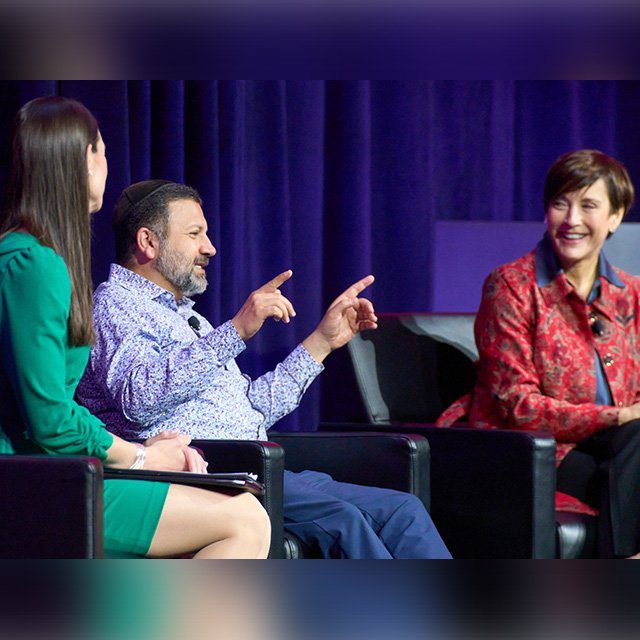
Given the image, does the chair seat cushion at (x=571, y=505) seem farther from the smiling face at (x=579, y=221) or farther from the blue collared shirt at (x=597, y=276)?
the smiling face at (x=579, y=221)

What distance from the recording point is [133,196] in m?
2.31

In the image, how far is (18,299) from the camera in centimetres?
132

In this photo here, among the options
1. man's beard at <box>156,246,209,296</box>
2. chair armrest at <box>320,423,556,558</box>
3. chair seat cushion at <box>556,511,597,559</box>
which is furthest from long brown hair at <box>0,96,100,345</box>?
chair seat cushion at <box>556,511,597,559</box>

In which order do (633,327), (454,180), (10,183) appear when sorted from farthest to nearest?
1. (454,180)
2. (633,327)
3. (10,183)

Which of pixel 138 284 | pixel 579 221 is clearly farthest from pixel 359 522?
pixel 579 221

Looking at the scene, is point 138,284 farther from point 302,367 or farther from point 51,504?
point 51,504

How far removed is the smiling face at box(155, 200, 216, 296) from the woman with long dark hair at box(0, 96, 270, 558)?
76 centimetres

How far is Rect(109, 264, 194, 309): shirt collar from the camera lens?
2156mm

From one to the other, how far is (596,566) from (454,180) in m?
3.36

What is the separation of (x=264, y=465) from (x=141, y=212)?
745 mm

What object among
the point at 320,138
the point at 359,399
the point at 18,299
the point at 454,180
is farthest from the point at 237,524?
the point at 454,180

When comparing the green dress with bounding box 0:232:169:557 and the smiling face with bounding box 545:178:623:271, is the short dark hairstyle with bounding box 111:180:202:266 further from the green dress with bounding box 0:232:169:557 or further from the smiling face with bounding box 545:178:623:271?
the smiling face with bounding box 545:178:623:271

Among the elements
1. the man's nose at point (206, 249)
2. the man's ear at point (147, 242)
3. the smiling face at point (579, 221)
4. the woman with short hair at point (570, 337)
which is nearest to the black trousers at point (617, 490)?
the woman with short hair at point (570, 337)
